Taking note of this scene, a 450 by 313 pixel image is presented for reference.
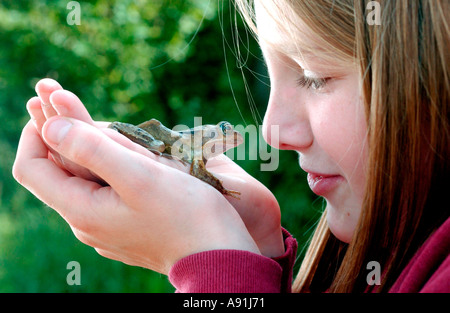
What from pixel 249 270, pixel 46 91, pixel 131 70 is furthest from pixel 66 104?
pixel 131 70

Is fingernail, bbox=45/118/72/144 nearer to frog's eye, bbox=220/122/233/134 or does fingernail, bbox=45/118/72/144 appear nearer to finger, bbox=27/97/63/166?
finger, bbox=27/97/63/166

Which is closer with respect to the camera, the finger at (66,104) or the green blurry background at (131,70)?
the finger at (66,104)

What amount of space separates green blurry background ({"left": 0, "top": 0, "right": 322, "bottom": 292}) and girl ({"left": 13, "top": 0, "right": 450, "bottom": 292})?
1.91 meters

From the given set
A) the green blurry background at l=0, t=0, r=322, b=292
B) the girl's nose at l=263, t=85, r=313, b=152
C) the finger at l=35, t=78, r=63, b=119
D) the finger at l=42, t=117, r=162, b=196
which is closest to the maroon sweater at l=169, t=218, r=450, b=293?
the finger at l=42, t=117, r=162, b=196

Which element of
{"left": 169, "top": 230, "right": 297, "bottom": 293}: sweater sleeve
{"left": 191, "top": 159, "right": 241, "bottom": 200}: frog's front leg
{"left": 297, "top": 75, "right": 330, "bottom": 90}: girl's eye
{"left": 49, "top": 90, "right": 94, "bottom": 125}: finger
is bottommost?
{"left": 169, "top": 230, "right": 297, "bottom": 293}: sweater sleeve

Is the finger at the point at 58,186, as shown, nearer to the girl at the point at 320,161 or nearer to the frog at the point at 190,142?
the girl at the point at 320,161

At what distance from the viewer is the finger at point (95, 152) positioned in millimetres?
1074

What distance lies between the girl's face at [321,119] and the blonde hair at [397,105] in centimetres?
4

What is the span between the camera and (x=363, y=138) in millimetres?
1169

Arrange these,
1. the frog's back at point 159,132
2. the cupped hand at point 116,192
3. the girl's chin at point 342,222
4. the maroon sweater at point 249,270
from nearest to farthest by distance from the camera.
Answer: the maroon sweater at point 249,270, the cupped hand at point 116,192, the girl's chin at point 342,222, the frog's back at point 159,132

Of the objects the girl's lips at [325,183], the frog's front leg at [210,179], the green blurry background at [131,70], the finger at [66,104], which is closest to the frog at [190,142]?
the frog's front leg at [210,179]

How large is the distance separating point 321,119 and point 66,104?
1.84ft

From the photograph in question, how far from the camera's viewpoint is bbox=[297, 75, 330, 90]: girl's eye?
1200mm

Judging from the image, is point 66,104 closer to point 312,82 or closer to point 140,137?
point 140,137
